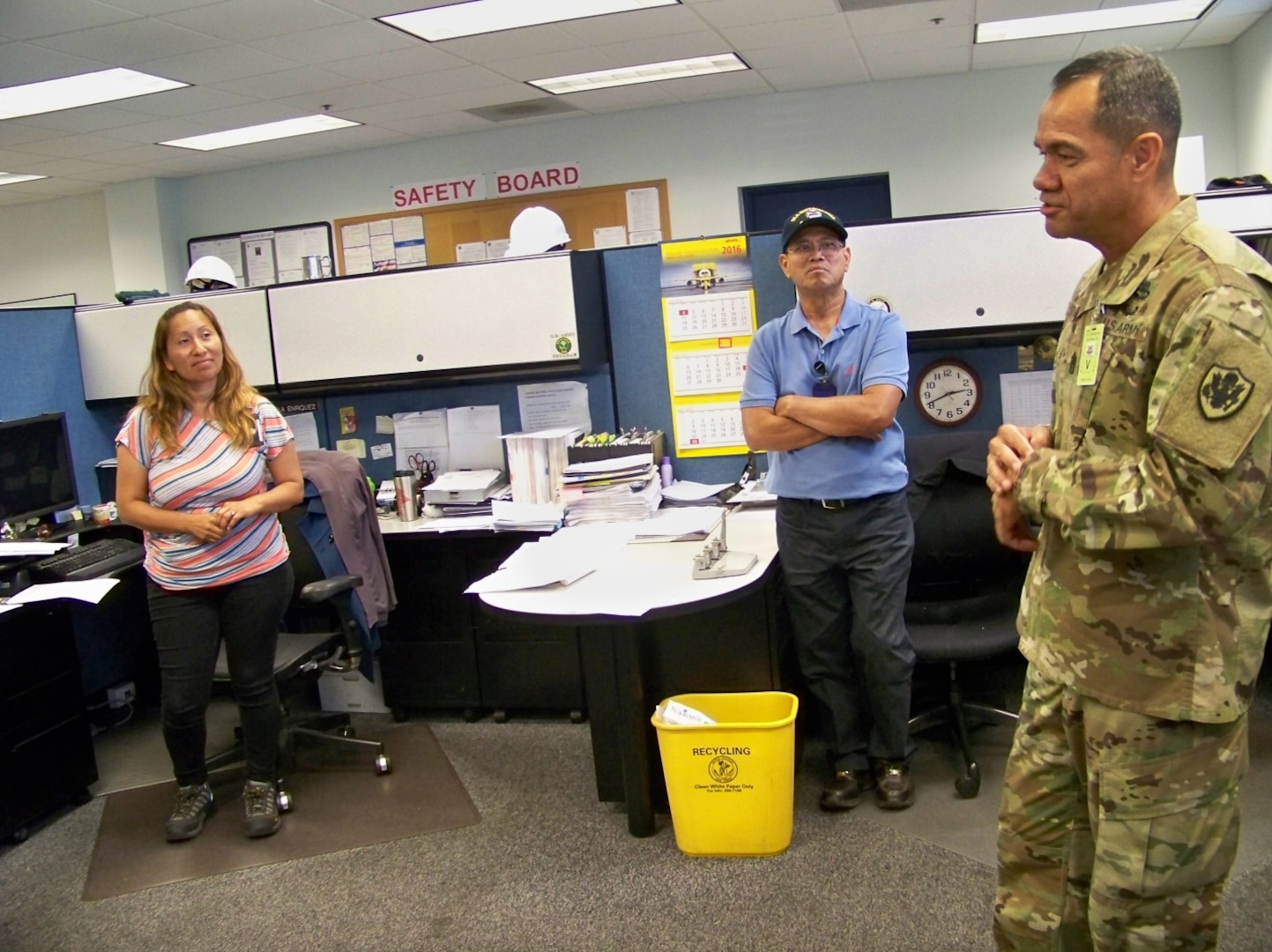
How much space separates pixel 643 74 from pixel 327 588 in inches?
166

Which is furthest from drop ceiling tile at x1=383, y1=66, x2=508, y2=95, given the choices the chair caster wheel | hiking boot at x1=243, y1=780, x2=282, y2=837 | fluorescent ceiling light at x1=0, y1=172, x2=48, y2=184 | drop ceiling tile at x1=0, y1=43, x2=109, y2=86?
the chair caster wheel

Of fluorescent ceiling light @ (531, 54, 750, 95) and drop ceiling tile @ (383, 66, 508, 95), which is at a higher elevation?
fluorescent ceiling light @ (531, 54, 750, 95)

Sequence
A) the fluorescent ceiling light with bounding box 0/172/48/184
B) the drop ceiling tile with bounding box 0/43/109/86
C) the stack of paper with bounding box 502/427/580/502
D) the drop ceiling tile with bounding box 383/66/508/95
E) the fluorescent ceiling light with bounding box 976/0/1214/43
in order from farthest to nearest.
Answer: the fluorescent ceiling light with bounding box 0/172/48/184
the drop ceiling tile with bounding box 383/66/508/95
the fluorescent ceiling light with bounding box 976/0/1214/43
the drop ceiling tile with bounding box 0/43/109/86
the stack of paper with bounding box 502/427/580/502

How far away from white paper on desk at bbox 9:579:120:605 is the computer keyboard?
141 millimetres

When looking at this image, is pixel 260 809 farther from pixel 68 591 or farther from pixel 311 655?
pixel 68 591

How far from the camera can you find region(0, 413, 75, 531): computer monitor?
310 centimetres

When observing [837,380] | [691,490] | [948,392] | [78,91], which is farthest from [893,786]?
[78,91]

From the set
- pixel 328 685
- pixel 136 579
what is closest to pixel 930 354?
pixel 328 685

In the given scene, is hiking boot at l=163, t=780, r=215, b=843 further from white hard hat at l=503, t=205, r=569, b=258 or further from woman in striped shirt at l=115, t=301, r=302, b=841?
white hard hat at l=503, t=205, r=569, b=258

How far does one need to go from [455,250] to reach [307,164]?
122cm

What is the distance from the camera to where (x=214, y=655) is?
8.35 ft

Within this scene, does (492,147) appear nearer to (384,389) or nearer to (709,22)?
(709,22)

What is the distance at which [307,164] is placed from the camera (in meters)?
7.39

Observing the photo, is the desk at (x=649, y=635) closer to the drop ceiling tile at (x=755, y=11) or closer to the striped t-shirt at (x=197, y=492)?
the striped t-shirt at (x=197, y=492)
